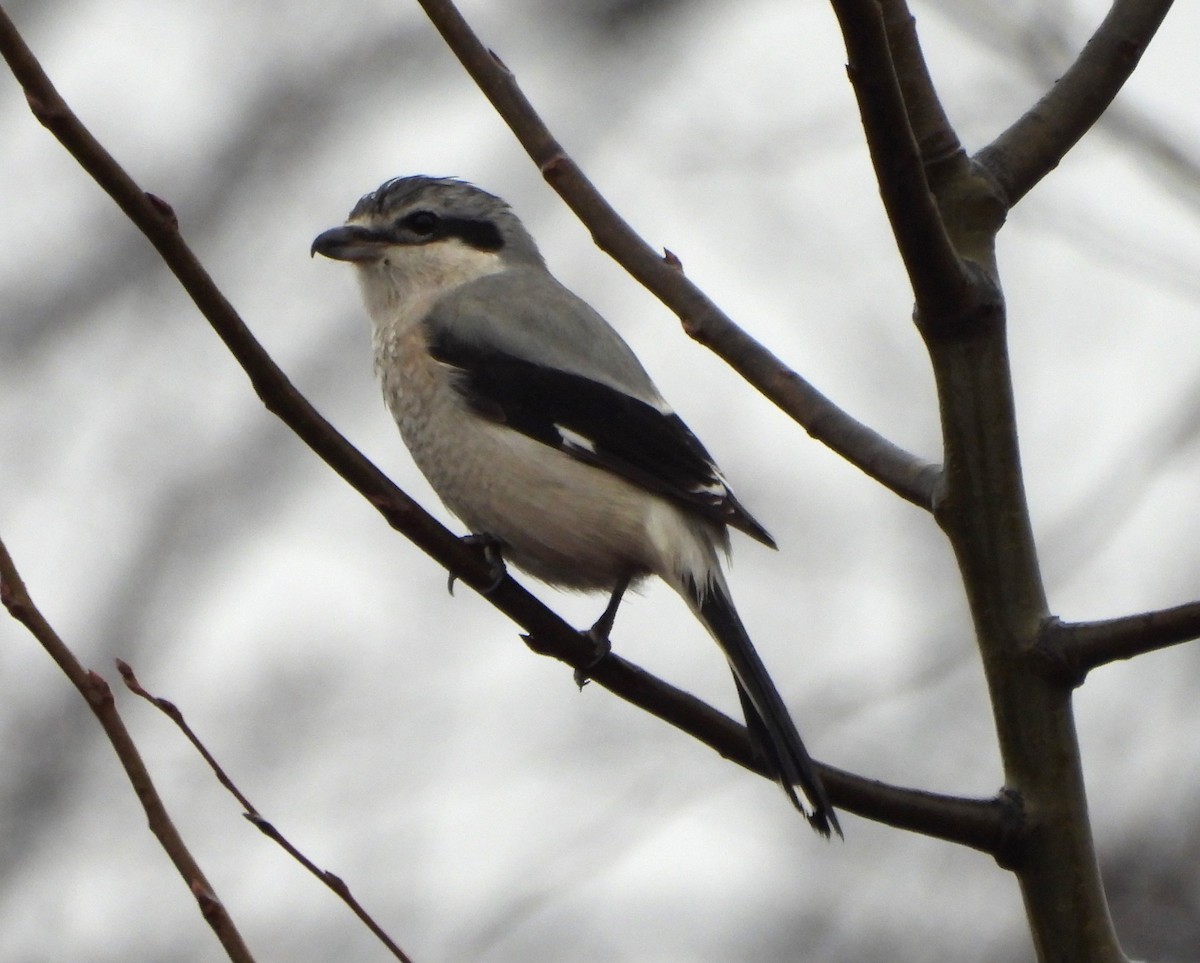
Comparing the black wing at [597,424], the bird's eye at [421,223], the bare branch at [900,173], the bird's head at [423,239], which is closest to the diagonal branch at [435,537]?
the bare branch at [900,173]

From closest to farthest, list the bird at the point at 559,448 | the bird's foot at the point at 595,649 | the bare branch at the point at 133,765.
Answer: the bare branch at the point at 133,765
the bird's foot at the point at 595,649
the bird at the point at 559,448

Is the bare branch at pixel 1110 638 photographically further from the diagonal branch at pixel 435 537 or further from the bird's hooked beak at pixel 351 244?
the bird's hooked beak at pixel 351 244

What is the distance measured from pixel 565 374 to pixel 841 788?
1717 millimetres

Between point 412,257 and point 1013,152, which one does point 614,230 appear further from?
point 412,257

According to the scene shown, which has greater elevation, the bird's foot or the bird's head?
the bird's head

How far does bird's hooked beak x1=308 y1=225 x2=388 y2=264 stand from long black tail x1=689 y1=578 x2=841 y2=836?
1.62 m

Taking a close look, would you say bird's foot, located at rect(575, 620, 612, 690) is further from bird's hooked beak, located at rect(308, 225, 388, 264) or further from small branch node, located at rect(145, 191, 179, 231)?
bird's hooked beak, located at rect(308, 225, 388, 264)

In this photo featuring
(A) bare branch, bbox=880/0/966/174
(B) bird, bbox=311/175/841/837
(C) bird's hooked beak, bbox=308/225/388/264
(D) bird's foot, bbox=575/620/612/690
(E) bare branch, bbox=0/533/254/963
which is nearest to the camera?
(E) bare branch, bbox=0/533/254/963

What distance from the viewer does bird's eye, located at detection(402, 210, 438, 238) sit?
4465 millimetres

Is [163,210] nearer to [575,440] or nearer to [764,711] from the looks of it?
[764,711]

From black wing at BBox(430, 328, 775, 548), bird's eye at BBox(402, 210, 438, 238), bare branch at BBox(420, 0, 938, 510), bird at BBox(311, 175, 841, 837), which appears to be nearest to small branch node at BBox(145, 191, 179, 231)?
bare branch at BBox(420, 0, 938, 510)

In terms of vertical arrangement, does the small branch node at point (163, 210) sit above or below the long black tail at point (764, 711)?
above

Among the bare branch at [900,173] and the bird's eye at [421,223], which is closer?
the bare branch at [900,173]

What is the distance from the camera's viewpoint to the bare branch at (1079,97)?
241cm
